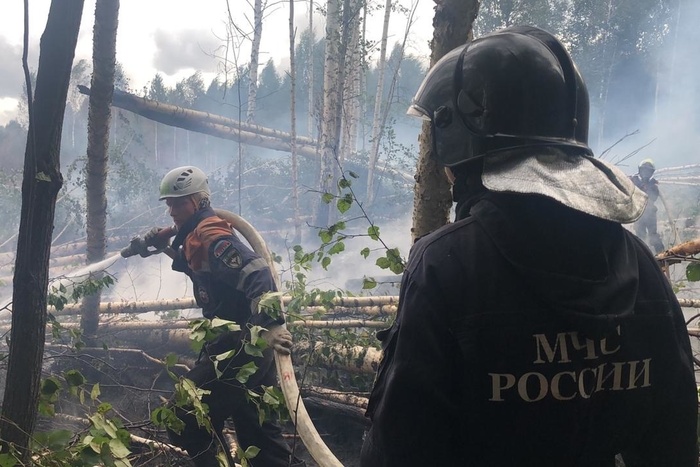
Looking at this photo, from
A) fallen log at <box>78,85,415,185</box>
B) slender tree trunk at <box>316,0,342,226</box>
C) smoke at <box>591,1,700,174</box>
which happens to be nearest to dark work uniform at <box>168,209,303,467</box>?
fallen log at <box>78,85,415,185</box>

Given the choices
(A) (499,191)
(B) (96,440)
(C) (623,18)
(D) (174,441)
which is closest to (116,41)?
(D) (174,441)

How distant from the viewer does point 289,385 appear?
322 centimetres

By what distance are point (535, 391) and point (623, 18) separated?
3041 centimetres

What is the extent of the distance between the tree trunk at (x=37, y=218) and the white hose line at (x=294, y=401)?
1246mm

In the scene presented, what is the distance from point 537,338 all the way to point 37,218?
74.5 inches

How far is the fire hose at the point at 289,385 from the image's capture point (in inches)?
108

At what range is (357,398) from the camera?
14.9ft

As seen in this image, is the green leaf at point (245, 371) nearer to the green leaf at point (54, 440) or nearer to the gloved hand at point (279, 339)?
the gloved hand at point (279, 339)

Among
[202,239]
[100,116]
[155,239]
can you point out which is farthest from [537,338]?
[100,116]

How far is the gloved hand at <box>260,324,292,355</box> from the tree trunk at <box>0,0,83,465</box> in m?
1.49

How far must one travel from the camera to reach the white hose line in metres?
2.74

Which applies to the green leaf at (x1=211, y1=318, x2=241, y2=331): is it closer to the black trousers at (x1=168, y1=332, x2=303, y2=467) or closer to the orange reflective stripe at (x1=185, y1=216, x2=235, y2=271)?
the black trousers at (x1=168, y1=332, x2=303, y2=467)

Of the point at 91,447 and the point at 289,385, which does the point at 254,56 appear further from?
the point at 91,447

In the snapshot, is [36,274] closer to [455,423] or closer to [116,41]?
[455,423]
